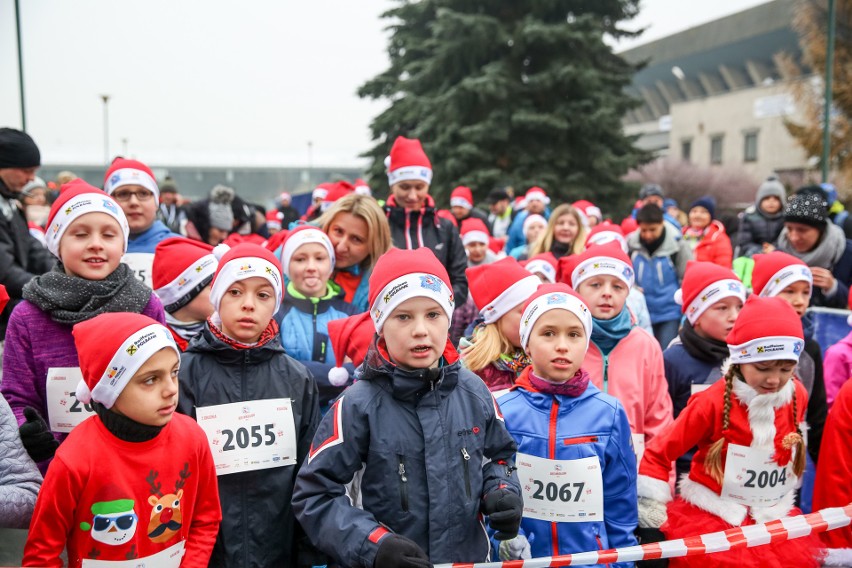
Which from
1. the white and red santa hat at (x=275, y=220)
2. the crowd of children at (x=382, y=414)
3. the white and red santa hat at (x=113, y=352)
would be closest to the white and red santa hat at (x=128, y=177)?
the crowd of children at (x=382, y=414)

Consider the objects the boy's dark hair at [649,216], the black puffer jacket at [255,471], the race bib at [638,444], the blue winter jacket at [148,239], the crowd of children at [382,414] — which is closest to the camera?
the crowd of children at [382,414]

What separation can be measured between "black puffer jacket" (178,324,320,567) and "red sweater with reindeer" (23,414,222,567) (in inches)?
8.5

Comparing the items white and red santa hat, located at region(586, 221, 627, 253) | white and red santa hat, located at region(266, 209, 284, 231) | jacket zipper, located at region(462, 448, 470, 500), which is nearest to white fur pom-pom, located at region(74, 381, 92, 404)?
jacket zipper, located at region(462, 448, 470, 500)

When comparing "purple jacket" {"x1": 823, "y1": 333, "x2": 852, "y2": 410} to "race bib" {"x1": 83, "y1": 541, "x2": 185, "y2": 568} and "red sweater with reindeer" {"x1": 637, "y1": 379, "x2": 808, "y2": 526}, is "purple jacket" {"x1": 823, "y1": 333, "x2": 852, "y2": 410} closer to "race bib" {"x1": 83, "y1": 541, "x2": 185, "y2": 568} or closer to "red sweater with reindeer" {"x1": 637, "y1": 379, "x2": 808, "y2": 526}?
"red sweater with reindeer" {"x1": 637, "y1": 379, "x2": 808, "y2": 526}

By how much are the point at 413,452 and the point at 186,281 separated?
6.15 feet

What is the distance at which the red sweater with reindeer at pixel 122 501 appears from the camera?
2.53 metres

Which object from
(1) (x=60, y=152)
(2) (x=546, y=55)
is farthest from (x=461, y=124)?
(1) (x=60, y=152)

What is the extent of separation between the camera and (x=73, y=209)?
137 inches

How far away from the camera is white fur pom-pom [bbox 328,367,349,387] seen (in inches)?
150

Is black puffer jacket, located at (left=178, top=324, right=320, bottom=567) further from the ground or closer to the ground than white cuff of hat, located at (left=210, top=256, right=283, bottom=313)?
closer to the ground

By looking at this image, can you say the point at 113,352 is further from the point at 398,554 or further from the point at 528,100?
the point at 528,100

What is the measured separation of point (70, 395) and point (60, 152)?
6743 cm

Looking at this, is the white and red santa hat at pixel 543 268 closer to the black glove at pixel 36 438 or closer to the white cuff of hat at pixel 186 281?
the white cuff of hat at pixel 186 281

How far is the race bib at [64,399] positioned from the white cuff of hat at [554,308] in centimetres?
200
